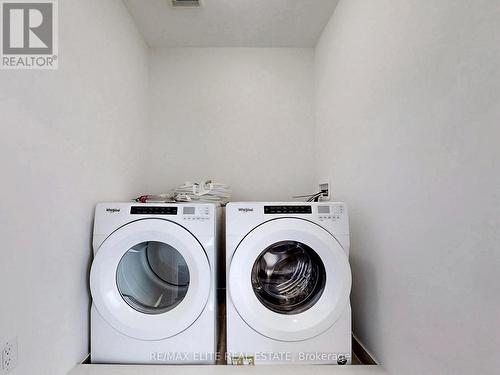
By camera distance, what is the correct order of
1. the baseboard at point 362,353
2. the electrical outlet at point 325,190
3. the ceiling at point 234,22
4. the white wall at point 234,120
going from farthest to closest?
the white wall at point 234,120 < the electrical outlet at point 325,190 < the ceiling at point 234,22 < the baseboard at point 362,353

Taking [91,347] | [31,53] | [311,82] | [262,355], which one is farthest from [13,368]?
[311,82]

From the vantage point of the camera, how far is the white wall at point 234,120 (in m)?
2.67

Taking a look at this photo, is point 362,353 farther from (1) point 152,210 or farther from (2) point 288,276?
(1) point 152,210

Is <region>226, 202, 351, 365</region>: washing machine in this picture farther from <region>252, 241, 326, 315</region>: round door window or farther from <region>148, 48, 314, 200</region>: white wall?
<region>148, 48, 314, 200</region>: white wall

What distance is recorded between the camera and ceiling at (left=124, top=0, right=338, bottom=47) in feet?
6.84

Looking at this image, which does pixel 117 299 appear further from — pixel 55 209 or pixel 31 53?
pixel 31 53

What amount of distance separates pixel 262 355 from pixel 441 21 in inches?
59.5

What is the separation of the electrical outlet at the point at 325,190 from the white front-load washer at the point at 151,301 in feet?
3.59

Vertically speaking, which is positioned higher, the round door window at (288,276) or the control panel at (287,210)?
the control panel at (287,210)

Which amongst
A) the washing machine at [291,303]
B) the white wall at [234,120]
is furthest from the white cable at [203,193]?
the washing machine at [291,303]

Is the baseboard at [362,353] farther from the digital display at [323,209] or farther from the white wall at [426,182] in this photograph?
the digital display at [323,209]

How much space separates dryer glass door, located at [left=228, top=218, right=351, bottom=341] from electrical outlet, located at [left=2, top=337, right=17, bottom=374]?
0.81 metres

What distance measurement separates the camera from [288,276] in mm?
1576

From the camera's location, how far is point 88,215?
1.49 m
